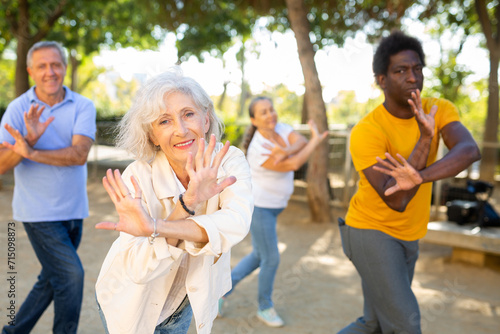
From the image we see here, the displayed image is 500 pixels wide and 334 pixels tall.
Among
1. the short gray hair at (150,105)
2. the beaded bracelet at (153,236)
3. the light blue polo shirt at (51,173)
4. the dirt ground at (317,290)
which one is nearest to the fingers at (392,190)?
the short gray hair at (150,105)

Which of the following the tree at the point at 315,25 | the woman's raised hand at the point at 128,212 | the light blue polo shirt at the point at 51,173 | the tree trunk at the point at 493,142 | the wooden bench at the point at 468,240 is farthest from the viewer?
the tree trunk at the point at 493,142

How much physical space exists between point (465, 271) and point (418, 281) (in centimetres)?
81

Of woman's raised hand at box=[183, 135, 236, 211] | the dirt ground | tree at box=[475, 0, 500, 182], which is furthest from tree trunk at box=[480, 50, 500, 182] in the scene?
woman's raised hand at box=[183, 135, 236, 211]

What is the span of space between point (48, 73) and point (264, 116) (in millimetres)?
1939

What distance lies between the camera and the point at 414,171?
2350 mm

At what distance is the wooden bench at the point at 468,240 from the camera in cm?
596

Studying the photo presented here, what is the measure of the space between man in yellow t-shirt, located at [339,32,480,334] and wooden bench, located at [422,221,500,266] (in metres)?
3.65

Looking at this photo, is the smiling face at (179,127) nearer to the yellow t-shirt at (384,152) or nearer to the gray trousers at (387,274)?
the yellow t-shirt at (384,152)

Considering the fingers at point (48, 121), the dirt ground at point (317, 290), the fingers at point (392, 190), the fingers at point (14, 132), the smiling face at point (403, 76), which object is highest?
the smiling face at point (403, 76)

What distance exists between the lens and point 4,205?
30.4 feet

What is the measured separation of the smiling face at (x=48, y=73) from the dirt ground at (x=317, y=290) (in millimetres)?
1977

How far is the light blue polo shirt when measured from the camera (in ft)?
10.8

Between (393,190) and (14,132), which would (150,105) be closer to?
(393,190)

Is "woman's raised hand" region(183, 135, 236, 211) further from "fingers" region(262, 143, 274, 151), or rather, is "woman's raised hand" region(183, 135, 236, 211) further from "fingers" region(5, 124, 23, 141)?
"fingers" region(262, 143, 274, 151)
